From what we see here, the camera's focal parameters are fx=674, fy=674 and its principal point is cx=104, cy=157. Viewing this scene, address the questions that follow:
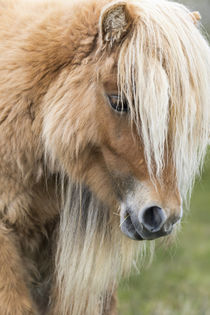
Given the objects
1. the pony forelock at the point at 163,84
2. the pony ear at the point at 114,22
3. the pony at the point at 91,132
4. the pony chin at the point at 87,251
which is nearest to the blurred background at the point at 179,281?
the pony chin at the point at 87,251

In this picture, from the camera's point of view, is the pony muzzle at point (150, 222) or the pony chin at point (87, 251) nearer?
the pony muzzle at point (150, 222)

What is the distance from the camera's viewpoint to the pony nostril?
300 cm

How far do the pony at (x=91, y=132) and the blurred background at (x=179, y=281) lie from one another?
5.68 ft

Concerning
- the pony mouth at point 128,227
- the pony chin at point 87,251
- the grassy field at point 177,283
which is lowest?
the grassy field at point 177,283

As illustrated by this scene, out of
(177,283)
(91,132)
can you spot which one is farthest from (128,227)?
(177,283)

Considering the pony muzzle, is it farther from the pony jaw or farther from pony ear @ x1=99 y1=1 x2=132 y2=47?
pony ear @ x1=99 y1=1 x2=132 y2=47

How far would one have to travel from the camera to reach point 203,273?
791 centimetres

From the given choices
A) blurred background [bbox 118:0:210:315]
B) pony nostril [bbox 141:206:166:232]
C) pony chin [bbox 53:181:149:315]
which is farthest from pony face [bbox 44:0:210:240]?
blurred background [bbox 118:0:210:315]

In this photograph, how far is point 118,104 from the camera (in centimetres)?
316

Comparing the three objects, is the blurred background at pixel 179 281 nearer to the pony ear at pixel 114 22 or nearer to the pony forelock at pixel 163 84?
the pony forelock at pixel 163 84

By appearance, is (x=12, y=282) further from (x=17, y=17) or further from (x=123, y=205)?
(x=17, y=17)

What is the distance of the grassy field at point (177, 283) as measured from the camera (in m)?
5.86

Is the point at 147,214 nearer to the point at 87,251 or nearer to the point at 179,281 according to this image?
the point at 87,251

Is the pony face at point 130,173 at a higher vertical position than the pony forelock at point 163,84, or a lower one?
lower
